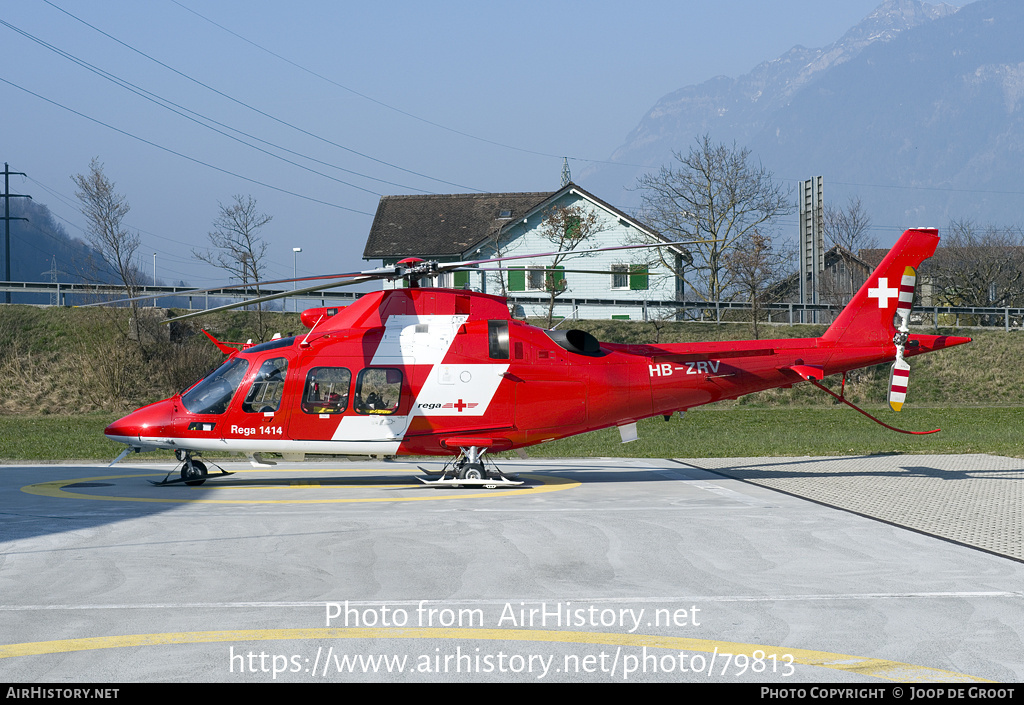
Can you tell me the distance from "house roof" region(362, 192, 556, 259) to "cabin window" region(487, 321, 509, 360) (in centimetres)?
3623

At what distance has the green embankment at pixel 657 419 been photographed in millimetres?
21797

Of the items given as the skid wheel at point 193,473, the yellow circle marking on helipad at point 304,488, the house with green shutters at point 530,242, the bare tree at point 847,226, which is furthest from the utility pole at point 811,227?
the skid wheel at point 193,473

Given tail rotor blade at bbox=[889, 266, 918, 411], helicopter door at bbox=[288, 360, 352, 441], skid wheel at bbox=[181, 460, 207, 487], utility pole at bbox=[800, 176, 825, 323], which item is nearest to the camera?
helicopter door at bbox=[288, 360, 352, 441]

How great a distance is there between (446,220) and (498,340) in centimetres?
4148

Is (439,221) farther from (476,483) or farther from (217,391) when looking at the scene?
(476,483)

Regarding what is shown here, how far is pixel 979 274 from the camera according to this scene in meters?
56.3

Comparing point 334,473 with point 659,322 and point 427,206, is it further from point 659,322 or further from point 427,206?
point 427,206

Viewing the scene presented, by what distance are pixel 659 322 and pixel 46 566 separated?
118 feet

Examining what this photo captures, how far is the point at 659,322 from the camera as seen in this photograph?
42.2 metres

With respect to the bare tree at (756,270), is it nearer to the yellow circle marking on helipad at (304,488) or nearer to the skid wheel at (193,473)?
the yellow circle marking on helipad at (304,488)

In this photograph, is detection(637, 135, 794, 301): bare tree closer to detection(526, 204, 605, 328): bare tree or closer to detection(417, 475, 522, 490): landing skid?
detection(526, 204, 605, 328): bare tree

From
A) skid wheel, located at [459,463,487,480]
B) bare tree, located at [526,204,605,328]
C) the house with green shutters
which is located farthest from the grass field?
the house with green shutters

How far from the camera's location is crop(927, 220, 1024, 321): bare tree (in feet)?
185
